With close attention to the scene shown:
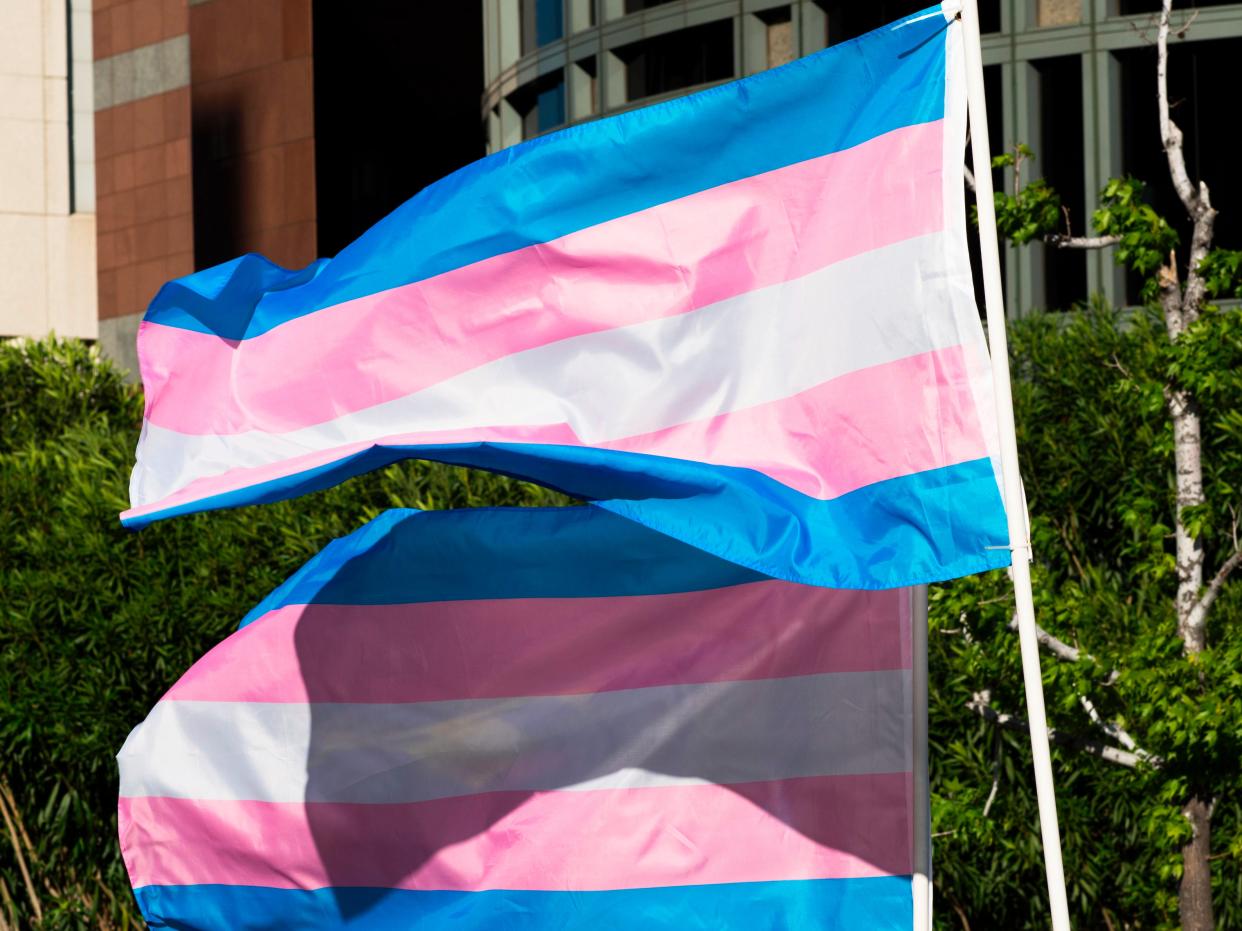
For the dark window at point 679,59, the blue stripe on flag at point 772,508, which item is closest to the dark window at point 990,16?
the dark window at point 679,59

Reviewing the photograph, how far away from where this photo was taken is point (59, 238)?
29.8 meters

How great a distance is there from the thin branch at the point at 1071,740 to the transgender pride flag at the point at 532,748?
151 centimetres

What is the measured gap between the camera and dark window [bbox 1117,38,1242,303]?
1608cm

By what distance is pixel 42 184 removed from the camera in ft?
99.3

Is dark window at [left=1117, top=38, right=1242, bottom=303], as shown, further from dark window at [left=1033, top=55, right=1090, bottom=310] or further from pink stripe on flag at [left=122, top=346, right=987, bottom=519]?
pink stripe on flag at [left=122, top=346, right=987, bottom=519]

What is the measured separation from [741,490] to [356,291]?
1.41m

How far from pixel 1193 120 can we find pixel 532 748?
1309 cm

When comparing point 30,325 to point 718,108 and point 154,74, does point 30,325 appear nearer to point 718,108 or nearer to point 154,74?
point 154,74

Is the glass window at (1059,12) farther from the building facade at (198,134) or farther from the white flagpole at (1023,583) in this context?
the white flagpole at (1023,583)

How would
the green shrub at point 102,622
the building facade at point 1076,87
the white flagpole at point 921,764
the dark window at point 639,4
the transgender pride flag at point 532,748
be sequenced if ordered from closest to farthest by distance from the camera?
the white flagpole at point 921,764 → the transgender pride flag at point 532,748 → the green shrub at point 102,622 → the building facade at point 1076,87 → the dark window at point 639,4

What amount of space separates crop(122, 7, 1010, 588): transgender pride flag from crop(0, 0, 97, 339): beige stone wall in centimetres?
2574

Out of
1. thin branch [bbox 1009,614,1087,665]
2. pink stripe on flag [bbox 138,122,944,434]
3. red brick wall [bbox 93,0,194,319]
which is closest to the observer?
pink stripe on flag [bbox 138,122,944,434]

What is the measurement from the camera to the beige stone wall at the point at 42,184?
97.5ft

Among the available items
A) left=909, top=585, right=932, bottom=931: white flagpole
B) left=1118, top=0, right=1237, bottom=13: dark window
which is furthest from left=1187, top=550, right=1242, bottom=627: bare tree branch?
left=1118, top=0, right=1237, bottom=13: dark window
